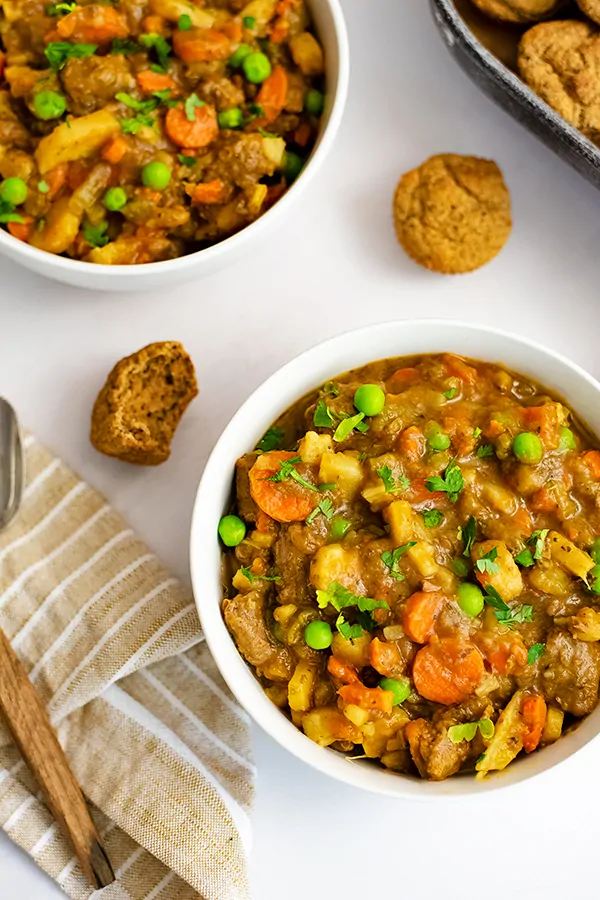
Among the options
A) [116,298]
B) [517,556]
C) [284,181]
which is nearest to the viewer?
[517,556]

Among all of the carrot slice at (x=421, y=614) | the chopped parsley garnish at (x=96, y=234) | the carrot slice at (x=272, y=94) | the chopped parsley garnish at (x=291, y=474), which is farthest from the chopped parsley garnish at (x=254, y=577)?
the carrot slice at (x=272, y=94)

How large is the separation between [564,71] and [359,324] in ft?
4.07

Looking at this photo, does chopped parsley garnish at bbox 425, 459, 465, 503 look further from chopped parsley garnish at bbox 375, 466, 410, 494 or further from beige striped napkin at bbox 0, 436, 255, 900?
beige striped napkin at bbox 0, 436, 255, 900

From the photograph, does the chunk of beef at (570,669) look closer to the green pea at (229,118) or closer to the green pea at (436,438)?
the green pea at (436,438)

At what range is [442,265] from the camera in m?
4.06

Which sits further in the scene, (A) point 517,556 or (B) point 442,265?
(B) point 442,265

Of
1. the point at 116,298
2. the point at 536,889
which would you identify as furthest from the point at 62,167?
the point at 536,889

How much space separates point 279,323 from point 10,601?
156 cm

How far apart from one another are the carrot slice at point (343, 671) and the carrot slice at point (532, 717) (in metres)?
0.55

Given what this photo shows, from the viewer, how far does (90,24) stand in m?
3.60

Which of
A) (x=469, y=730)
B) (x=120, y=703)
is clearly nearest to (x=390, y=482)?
(x=469, y=730)

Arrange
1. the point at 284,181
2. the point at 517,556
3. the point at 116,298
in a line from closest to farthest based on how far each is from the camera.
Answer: the point at 517,556 → the point at 284,181 → the point at 116,298

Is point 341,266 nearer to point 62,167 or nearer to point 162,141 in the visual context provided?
point 162,141

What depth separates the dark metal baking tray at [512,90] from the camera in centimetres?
351
